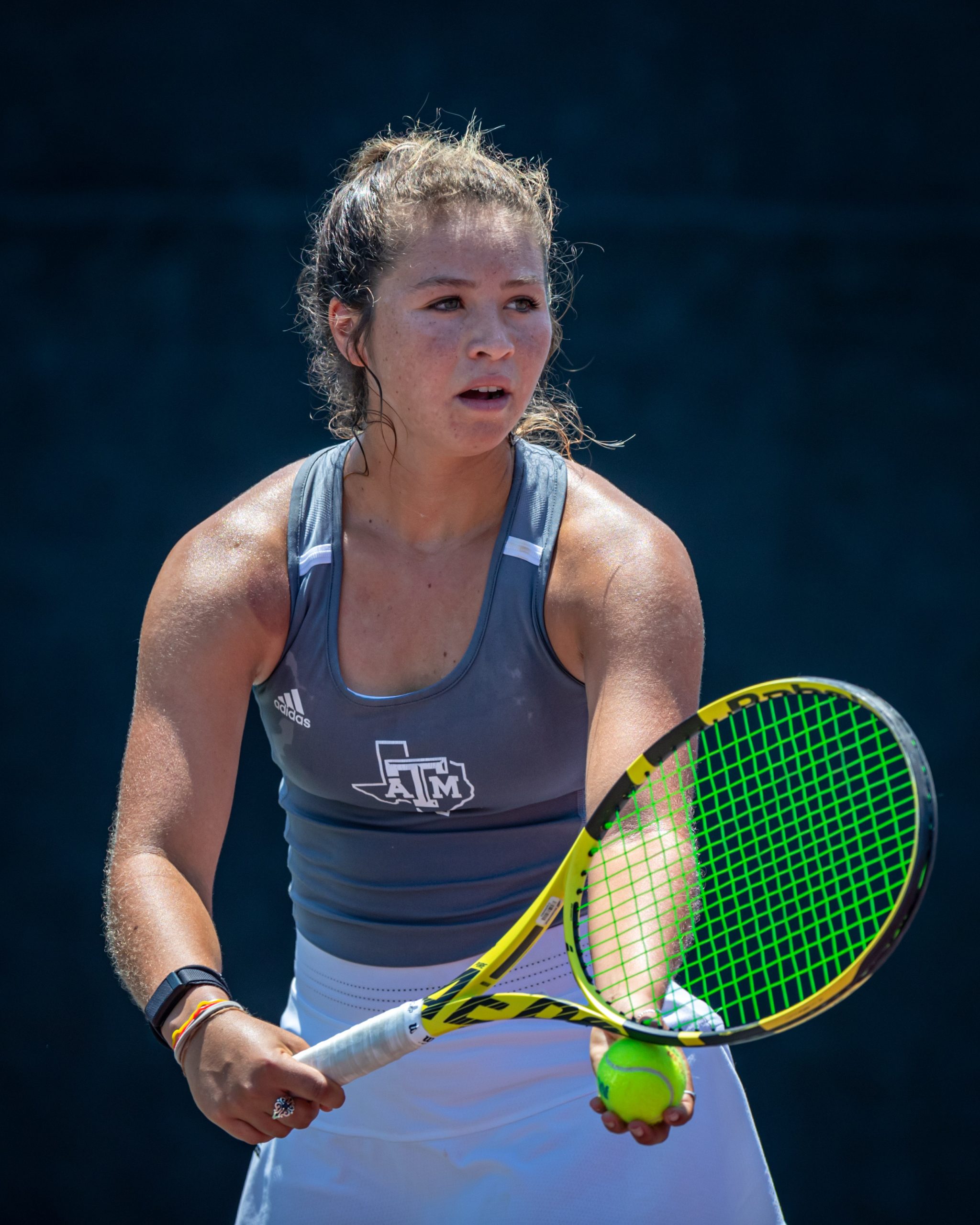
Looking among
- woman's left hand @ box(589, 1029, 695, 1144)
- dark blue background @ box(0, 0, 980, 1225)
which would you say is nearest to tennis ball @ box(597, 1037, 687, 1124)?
woman's left hand @ box(589, 1029, 695, 1144)

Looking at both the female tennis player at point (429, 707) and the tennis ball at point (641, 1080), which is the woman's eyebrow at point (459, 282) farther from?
the tennis ball at point (641, 1080)

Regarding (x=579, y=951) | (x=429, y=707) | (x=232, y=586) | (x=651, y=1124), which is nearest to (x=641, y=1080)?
(x=651, y=1124)

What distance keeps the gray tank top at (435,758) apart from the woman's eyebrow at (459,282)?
0.24 meters

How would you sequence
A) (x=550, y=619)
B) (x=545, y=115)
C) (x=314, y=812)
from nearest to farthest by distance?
1. (x=550, y=619)
2. (x=314, y=812)
3. (x=545, y=115)

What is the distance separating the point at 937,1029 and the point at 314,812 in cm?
213

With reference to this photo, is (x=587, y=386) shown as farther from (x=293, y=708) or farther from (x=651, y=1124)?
(x=651, y=1124)

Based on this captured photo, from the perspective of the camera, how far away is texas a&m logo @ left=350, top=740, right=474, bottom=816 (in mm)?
1776

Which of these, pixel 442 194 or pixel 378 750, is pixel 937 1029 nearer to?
pixel 378 750

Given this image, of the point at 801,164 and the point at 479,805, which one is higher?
the point at 801,164

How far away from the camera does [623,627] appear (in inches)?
65.8

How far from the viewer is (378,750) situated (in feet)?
5.87

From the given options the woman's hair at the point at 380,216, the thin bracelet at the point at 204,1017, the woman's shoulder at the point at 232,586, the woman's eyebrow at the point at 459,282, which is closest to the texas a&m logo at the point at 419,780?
the woman's shoulder at the point at 232,586

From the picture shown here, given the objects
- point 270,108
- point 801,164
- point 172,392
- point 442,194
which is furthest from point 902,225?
point 442,194

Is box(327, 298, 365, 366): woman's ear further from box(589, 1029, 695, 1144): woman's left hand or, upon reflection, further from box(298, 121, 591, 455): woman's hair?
box(589, 1029, 695, 1144): woman's left hand
